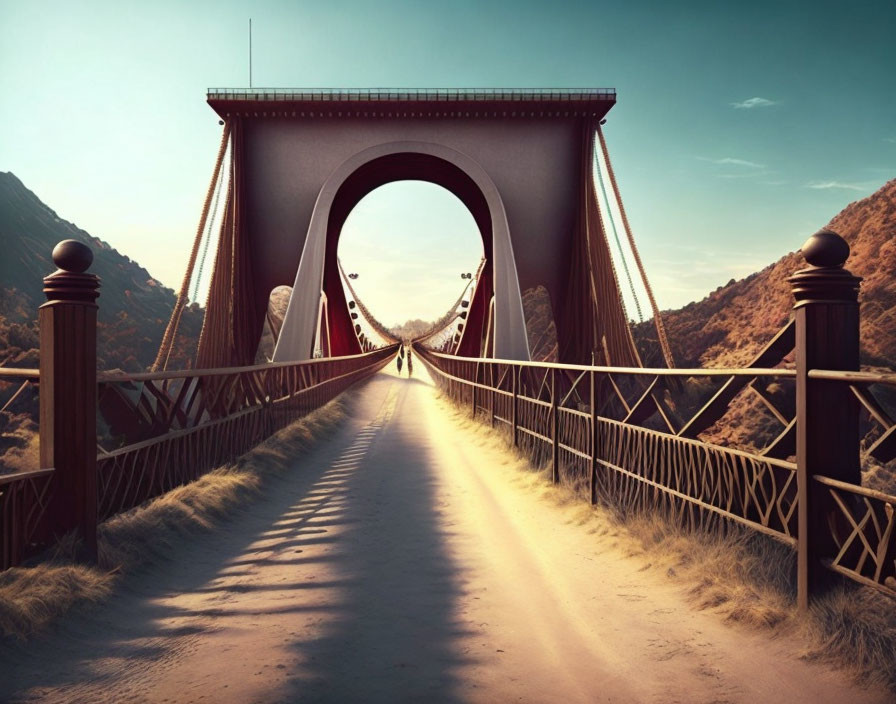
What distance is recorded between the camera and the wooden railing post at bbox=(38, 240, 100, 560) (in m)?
3.46

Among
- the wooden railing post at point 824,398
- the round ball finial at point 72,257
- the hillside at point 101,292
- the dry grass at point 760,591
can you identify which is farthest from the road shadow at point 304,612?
the hillside at point 101,292

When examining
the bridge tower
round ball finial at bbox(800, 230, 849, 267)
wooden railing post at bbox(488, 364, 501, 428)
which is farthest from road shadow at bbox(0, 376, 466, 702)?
the bridge tower

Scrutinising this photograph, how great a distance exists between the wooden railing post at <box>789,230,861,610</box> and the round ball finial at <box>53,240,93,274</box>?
12.8 ft

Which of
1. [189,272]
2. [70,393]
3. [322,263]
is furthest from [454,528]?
[322,263]

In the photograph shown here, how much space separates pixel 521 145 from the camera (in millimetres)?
22781

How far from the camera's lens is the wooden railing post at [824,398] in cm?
275

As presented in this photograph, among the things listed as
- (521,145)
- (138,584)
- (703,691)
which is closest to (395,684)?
(703,691)

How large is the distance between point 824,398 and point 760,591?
1058mm

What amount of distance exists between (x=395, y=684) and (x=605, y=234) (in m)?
19.9

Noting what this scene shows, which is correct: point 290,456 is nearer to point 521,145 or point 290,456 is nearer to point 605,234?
point 605,234

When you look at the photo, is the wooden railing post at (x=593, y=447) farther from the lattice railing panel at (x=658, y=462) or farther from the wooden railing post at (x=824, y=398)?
the wooden railing post at (x=824, y=398)

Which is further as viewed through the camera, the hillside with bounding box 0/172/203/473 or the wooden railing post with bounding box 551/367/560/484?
the hillside with bounding box 0/172/203/473

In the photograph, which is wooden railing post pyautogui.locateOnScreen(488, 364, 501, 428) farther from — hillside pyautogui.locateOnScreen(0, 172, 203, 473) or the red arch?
hillside pyautogui.locateOnScreen(0, 172, 203, 473)

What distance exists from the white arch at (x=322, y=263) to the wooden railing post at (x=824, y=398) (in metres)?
16.9
